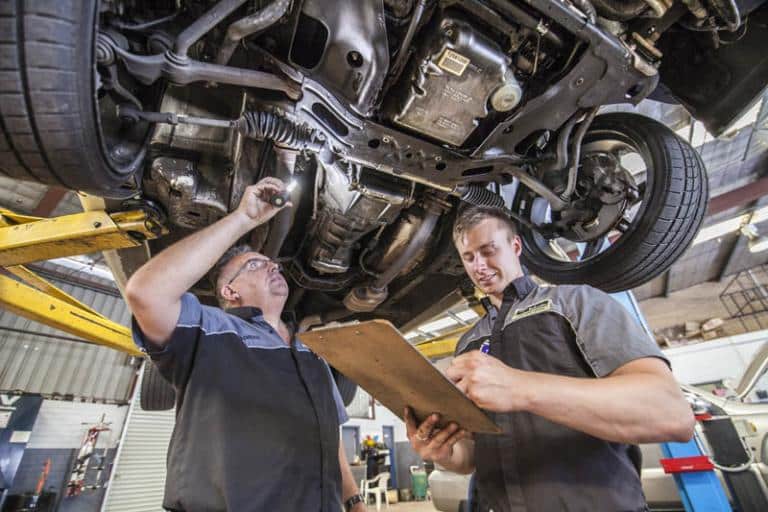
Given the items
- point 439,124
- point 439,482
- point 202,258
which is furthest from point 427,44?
point 439,482

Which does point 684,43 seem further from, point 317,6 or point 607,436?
point 607,436

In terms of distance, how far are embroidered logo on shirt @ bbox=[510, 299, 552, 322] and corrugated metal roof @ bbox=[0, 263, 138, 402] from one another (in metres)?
8.42

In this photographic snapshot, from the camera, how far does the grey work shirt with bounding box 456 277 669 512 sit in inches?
31.1

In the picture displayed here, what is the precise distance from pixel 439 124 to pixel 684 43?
40.7 inches

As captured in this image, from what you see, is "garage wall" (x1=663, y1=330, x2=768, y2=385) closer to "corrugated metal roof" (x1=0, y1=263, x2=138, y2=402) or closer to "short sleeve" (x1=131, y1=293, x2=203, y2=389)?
"short sleeve" (x1=131, y1=293, x2=203, y2=389)

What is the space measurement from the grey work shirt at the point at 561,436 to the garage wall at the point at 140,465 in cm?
630

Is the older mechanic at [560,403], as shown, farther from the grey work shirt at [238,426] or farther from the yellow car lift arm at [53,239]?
the yellow car lift arm at [53,239]

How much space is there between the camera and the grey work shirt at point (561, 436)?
0.79 metres

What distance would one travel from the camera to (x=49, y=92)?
0.71m

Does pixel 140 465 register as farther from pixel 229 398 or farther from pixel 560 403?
pixel 560 403

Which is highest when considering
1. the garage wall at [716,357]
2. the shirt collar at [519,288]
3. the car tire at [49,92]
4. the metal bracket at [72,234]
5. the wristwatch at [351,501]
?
the garage wall at [716,357]

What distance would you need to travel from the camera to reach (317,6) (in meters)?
1.00

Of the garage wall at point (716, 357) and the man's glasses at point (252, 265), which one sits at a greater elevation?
the garage wall at point (716, 357)

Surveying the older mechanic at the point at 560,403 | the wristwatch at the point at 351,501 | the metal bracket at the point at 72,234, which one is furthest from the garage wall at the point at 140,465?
the older mechanic at the point at 560,403
